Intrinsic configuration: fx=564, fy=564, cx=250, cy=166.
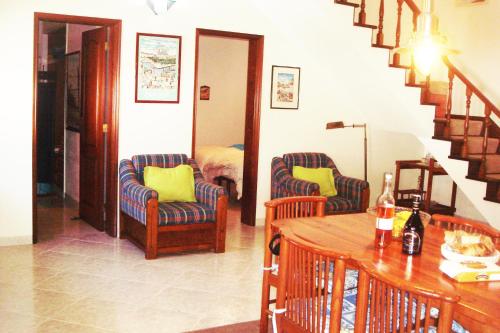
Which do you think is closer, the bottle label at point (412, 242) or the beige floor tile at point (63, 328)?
the bottle label at point (412, 242)

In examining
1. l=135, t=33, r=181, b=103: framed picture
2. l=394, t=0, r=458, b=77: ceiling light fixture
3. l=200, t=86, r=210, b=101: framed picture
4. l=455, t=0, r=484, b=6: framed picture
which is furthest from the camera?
l=200, t=86, r=210, b=101: framed picture

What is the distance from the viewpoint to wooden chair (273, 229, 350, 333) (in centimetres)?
219

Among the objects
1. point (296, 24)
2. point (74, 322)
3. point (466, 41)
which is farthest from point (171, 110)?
point (466, 41)

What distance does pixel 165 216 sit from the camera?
16.5 feet

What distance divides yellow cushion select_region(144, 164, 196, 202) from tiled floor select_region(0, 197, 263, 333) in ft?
1.88

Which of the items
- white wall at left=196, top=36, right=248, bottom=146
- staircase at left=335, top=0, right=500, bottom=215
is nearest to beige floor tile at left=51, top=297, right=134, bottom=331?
staircase at left=335, top=0, right=500, bottom=215

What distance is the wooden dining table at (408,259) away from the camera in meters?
1.99

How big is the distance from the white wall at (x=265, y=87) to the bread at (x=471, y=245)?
9.63 feet

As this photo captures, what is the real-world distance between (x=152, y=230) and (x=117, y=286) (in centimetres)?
75

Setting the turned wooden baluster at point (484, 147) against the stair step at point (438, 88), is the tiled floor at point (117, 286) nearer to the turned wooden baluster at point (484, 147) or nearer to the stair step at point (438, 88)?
the turned wooden baluster at point (484, 147)

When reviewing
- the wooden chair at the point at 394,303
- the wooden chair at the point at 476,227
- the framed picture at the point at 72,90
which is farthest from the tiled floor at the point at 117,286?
the wooden chair at the point at 394,303

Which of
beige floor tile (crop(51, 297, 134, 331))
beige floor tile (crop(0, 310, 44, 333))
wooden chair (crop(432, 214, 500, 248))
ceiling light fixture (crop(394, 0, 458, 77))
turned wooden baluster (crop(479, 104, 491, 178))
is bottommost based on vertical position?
beige floor tile (crop(0, 310, 44, 333))

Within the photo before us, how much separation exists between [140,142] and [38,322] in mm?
2526

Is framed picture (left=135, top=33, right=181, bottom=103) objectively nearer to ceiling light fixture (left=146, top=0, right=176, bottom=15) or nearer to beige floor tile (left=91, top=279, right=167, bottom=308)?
ceiling light fixture (left=146, top=0, right=176, bottom=15)
